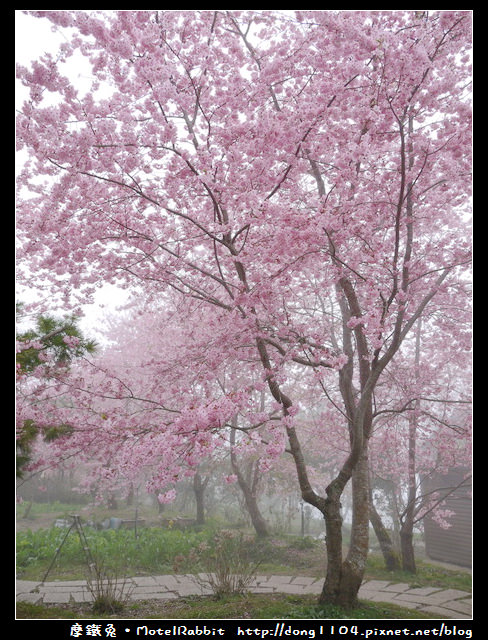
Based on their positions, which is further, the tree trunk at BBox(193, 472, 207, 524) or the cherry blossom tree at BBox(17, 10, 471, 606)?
the tree trunk at BBox(193, 472, 207, 524)

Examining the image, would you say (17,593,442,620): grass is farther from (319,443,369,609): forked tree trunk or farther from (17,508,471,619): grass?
(319,443,369,609): forked tree trunk

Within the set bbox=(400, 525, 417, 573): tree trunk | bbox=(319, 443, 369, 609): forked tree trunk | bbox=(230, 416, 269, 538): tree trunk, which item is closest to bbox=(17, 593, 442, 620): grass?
bbox=(319, 443, 369, 609): forked tree trunk

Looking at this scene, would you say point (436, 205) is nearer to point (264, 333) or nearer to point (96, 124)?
point (264, 333)

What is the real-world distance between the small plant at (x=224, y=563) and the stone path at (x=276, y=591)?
24cm

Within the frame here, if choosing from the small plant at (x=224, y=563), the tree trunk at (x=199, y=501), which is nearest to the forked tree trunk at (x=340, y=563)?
the small plant at (x=224, y=563)

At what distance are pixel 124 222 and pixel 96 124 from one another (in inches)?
44.5

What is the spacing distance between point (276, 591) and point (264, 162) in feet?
18.5

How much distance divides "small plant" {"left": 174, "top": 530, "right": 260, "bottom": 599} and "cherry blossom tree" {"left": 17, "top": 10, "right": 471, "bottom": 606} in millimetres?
1316

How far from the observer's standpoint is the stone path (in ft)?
20.0

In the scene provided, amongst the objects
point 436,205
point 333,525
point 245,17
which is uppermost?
point 245,17

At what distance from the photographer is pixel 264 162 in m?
5.12

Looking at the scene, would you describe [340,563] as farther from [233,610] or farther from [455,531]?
[455,531]
